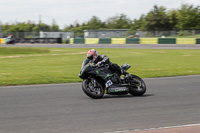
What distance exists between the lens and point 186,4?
78.6m

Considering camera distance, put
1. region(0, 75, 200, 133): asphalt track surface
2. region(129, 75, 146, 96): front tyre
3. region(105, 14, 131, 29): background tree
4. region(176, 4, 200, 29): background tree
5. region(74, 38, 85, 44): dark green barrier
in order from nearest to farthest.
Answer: region(0, 75, 200, 133): asphalt track surface → region(129, 75, 146, 96): front tyre → region(74, 38, 85, 44): dark green barrier → region(176, 4, 200, 29): background tree → region(105, 14, 131, 29): background tree

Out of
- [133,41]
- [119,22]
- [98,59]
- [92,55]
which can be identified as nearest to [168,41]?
[133,41]

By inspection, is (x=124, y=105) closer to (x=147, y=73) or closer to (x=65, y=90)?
(x=65, y=90)

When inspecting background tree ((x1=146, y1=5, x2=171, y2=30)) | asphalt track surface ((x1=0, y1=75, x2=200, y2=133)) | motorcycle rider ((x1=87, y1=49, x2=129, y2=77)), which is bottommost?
asphalt track surface ((x1=0, y1=75, x2=200, y2=133))

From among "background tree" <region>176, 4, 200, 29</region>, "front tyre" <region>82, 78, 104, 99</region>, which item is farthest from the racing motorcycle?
"background tree" <region>176, 4, 200, 29</region>

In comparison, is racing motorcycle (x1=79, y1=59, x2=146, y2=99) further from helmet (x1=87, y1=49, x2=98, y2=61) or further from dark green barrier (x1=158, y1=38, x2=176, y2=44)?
dark green barrier (x1=158, y1=38, x2=176, y2=44)

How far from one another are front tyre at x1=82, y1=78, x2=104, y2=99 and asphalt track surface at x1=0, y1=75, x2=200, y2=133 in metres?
0.19

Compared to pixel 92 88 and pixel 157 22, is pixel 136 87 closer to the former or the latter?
pixel 92 88

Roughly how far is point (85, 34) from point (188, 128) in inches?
2167

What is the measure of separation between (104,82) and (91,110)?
5.24 ft

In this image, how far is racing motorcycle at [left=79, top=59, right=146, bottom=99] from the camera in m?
7.96

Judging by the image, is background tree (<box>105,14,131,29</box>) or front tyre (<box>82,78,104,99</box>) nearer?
front tyre (<box>82,78,104,99</box>)

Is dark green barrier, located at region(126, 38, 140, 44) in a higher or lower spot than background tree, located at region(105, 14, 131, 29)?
lower

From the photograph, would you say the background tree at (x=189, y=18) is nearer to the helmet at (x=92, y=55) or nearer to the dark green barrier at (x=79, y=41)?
the dark green barrier at (x=79, y=41)
